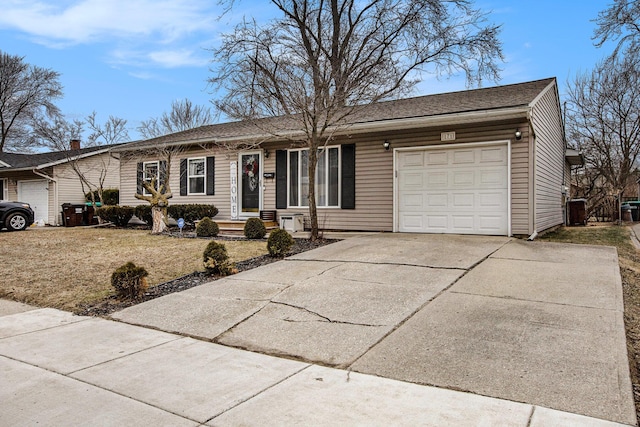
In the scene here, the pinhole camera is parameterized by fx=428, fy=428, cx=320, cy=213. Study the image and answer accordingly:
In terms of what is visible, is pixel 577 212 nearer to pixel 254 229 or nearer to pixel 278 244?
pixel 254 229

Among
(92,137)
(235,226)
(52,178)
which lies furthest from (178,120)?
(235,226)

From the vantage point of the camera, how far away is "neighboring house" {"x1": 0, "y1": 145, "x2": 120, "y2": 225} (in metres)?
19.3

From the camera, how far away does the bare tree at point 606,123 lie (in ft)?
61.5

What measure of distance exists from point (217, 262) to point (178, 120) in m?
17.4

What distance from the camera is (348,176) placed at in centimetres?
1117

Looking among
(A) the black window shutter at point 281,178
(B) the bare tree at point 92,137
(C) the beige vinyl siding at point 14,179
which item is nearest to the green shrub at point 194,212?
(A) the black window shutter at point 281,178

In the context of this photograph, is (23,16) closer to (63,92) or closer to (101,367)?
(101,367)

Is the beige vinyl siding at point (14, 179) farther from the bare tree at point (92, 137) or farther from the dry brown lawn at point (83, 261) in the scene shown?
the dry brown lawn at point (83, 261)

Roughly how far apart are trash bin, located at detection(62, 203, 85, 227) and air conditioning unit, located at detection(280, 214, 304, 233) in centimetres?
1061

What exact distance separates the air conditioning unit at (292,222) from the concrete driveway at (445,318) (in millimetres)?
4198

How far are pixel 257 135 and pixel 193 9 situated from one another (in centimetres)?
350

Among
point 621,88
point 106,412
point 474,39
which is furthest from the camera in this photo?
point 621,88

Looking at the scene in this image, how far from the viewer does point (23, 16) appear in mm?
12352

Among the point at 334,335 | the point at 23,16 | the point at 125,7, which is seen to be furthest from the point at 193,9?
the point at 334,335
